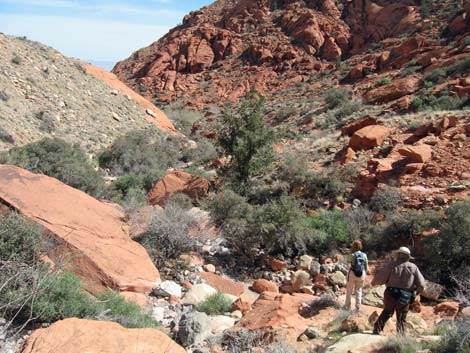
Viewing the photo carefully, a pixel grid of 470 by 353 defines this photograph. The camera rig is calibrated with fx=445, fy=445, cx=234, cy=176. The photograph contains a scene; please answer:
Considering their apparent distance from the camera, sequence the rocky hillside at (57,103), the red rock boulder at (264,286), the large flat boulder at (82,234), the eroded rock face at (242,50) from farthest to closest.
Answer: the eroded rock face at (242,50), the rocky hillside at (57,103), the red rock boulder at (264,286), the large flat boulder at (82,234)

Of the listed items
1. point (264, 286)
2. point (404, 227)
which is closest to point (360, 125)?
point (404, 227)

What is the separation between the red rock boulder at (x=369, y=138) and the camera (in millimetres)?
14898

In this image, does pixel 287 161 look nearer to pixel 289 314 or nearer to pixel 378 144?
pixel 378 144

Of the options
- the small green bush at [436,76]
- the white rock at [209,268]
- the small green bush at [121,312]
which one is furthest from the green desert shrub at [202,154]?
the small green bush at [121,312]

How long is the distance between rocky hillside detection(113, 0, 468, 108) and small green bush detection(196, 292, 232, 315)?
29.0 metres

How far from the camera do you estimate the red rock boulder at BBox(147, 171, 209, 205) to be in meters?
13.1

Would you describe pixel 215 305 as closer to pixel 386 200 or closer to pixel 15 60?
pixel 386 200

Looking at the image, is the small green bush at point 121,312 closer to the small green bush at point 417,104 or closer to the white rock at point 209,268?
the white rock at point 209,268

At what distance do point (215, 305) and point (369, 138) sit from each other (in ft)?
31.2

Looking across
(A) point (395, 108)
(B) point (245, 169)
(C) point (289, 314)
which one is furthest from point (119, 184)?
(A) point (395, 108)

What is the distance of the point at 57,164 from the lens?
1338 centimetres

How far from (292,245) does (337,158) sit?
564 centimetres

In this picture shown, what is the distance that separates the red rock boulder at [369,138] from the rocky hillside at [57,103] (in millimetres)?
11746

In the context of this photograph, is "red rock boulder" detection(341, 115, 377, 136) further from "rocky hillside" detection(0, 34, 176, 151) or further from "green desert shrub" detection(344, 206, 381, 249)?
"rocky hillside" detection(0, 34, 176, 151)
